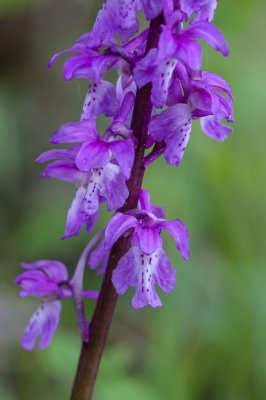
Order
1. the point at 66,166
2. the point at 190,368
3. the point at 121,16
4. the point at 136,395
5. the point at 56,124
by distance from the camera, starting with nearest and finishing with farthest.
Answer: the point at 121,16 → the point at 66,166 → the point at 136,395 → the point at 190,368 → the point at 56,124

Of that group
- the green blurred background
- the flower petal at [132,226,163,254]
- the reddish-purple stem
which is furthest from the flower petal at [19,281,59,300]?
the green blurred background

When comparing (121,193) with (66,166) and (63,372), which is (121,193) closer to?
(66,166)

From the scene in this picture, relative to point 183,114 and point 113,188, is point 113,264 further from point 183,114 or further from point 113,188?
point 183,114

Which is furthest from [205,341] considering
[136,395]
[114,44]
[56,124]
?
[56,124]

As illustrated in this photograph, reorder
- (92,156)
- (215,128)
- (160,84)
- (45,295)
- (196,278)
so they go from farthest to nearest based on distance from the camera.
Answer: (196,278) → (45,295) → (215,128) → (92,156) → (160,84)

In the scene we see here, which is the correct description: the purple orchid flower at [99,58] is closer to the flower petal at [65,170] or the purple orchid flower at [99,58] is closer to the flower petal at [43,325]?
the flower petal at [65,170]

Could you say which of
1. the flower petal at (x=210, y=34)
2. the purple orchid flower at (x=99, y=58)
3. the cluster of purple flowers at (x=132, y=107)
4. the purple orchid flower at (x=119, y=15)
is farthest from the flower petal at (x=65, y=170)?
the flower petal at (x=210, y=34)

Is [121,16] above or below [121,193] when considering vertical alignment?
above

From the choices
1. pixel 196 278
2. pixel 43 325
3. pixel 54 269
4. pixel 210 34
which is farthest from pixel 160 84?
pixel 196 278
